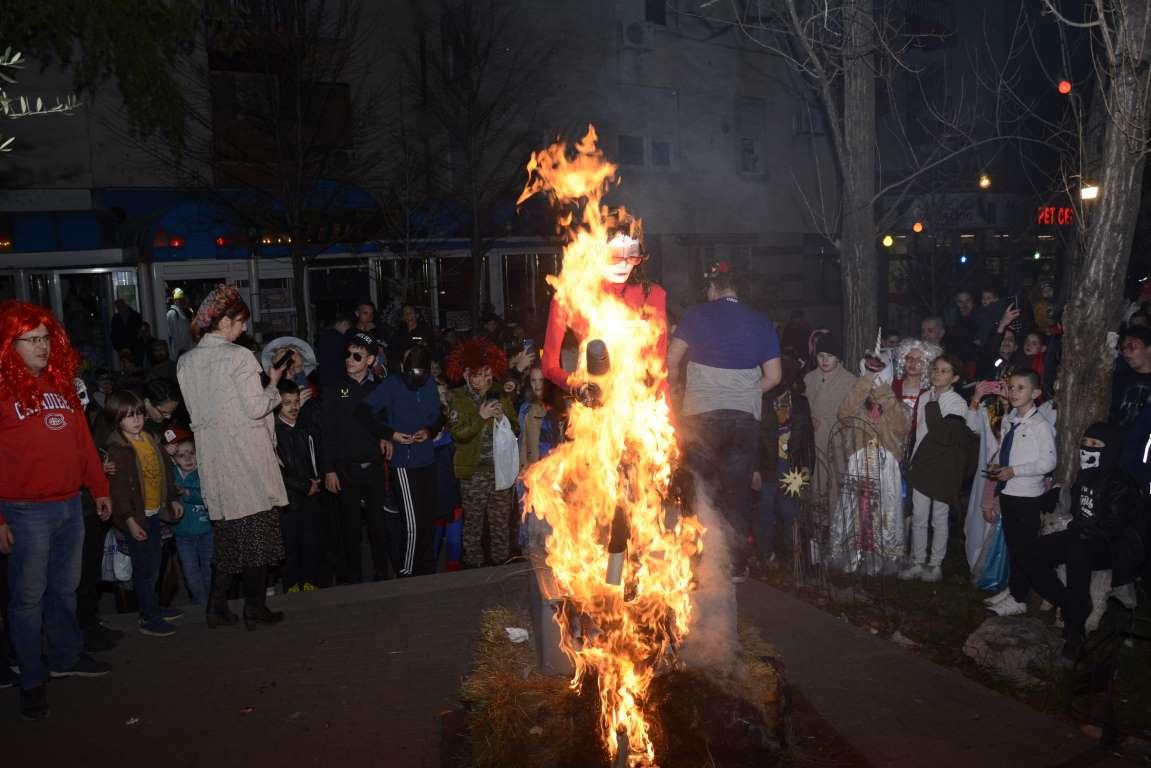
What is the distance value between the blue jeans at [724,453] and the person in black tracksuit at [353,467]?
2.83 metres

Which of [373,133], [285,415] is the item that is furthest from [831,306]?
[285,415]

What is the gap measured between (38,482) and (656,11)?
881 inches

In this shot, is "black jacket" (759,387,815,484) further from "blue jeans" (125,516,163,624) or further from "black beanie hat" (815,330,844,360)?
"blue jeans" (125,516,163,624)

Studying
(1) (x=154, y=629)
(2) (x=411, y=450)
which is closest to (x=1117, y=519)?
(2) (x=411, y=450)

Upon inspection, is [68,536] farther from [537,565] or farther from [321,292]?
[321,292]

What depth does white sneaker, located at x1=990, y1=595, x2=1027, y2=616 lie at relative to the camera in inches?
267

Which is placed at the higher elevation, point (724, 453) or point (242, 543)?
point (724, 453)

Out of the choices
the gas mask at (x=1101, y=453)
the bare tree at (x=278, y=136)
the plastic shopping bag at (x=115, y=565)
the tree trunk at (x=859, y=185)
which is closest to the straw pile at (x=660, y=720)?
the gas mask at (x=1101, y=453)

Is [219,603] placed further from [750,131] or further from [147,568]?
[750,131]

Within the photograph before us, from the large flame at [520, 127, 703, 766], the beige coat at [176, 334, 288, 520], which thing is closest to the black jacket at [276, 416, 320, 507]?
the beige coat at [176, 334, 288, 520]

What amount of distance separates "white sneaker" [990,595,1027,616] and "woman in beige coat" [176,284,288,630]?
5.38 m

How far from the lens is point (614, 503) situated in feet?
15.9

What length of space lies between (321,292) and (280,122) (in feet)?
17.7

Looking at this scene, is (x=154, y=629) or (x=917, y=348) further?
(x=917, y=348)
